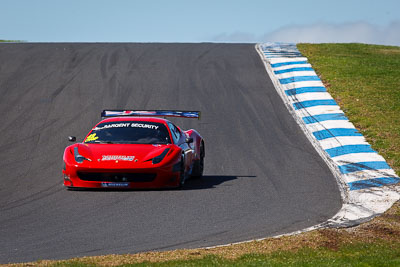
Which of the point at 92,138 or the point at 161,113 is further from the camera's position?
the point at 161,113

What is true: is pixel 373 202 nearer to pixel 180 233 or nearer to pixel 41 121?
pixel 180 233

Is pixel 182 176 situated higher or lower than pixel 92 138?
lower

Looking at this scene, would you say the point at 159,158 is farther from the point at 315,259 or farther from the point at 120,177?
the point at 315,259

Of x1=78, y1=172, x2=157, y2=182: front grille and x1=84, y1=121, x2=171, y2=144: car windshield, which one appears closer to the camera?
x1=78, y1=172, x2=157, y2=182: front grille

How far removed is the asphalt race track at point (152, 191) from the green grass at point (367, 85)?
1.66m

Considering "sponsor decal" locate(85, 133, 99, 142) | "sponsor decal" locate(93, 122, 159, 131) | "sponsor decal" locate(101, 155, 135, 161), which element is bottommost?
"sponsor decal" locate(101, 155, 135, 161)

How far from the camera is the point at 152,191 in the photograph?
1074 cm

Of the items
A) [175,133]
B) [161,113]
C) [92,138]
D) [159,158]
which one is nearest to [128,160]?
[159,158]

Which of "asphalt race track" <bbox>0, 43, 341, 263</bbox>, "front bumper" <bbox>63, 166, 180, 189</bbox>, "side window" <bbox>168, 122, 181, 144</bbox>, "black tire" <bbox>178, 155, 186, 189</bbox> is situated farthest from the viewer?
"side window" <bbox>168, 122, 181, 144</bbox>

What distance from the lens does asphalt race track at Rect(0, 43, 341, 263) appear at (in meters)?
7.86

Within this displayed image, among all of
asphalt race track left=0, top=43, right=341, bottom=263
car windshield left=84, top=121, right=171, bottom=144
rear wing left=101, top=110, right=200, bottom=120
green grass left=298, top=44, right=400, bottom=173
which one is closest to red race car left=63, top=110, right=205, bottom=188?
car windshield left=84, top=121, right=171, bottom=144

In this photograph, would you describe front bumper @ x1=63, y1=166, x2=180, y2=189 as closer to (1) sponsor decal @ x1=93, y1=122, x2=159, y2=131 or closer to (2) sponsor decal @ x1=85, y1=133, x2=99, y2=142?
(2) sponsor decal @ x1=85, y1=133, x2=99, y2=142

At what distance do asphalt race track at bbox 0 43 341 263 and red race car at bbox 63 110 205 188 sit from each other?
0.65ft

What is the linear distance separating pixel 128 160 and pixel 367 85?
13.3m
